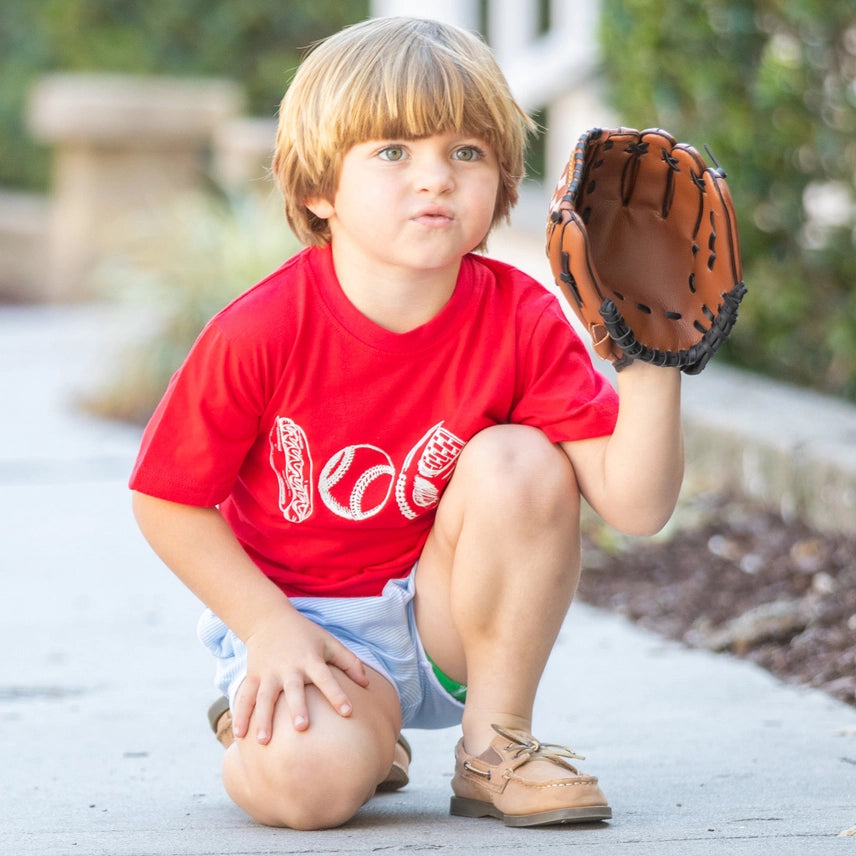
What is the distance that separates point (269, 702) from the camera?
2107 millimetres

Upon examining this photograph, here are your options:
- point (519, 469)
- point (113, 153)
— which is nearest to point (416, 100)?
point (519, 469)

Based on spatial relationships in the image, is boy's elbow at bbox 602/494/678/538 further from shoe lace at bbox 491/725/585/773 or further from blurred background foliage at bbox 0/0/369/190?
blurred background foliage at bbox 0/0/369/190

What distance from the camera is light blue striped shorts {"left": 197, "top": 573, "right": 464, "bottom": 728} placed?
7.51 feet

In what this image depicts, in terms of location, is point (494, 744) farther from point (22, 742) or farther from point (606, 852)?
point (22, 742)

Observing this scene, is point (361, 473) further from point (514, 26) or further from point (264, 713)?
point (514, 26)

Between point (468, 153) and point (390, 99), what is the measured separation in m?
0.14

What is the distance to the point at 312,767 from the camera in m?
2.06

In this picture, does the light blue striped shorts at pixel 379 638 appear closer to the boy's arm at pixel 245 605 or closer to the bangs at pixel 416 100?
the boy's arm at pixel 245 605

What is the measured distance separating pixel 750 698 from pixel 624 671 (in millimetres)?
346

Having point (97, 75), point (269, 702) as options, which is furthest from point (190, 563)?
point (97, 75)

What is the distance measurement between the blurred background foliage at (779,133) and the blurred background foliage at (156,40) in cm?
1006

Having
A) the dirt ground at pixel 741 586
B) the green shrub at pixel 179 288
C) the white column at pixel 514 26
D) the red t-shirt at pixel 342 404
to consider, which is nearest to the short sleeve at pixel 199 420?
the red t-shirt at pixel 342 404

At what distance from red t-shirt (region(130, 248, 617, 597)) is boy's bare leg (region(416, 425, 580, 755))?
7 centimetres

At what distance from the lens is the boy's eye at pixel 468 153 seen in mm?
2143
